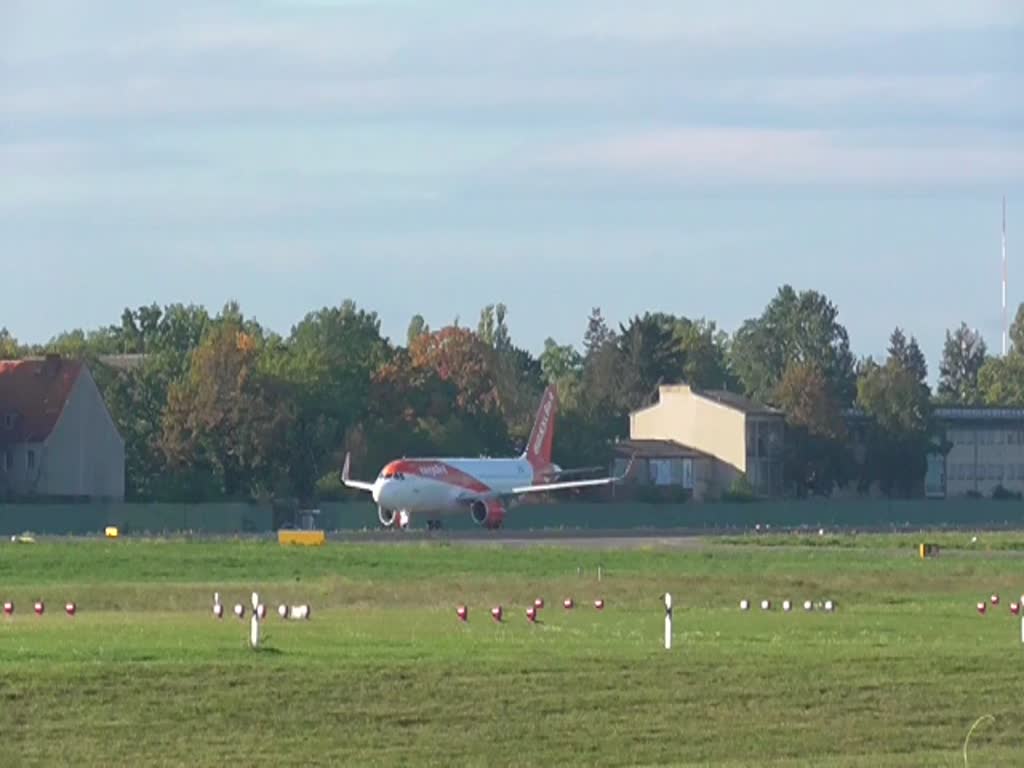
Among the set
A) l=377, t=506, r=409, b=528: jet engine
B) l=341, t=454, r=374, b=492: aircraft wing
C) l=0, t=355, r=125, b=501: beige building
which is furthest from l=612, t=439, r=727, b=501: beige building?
l=377, t=506, r=409, b=528: jet engine

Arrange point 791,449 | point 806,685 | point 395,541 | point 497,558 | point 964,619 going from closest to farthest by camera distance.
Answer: point 806,685
point 964,619
point 497,558
point 395,541
point 791,449

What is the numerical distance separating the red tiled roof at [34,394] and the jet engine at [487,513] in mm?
20801

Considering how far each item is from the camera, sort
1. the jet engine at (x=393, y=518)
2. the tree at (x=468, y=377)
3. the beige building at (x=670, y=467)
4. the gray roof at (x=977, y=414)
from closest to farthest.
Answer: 1. the jet engine at (x=393, y=518)
2. the tree at (x=468, y=377)
3. the beige building at (x=670, y=467)
4. the gray roof at (x=977, y=414)

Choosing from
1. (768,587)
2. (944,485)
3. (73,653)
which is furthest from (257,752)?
(944,485)

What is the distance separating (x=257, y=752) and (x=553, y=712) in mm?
4125

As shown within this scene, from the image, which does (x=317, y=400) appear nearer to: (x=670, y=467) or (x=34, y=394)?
(x=34, y=394)

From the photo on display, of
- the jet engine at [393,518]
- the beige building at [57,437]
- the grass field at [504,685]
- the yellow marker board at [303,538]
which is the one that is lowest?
the grass field at [504,685]

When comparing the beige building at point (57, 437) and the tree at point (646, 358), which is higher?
the tree at point (646, 358)

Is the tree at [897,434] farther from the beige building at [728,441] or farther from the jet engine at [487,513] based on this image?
the jet engine at [487,513]

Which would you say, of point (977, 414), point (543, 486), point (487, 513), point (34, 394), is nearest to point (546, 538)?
point (487, 513)

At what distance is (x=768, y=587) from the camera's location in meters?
55.0

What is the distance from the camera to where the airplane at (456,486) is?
100750 mm

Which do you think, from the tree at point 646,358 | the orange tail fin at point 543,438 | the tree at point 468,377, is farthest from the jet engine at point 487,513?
the tree at point 646,358

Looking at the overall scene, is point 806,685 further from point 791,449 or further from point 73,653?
point 791,449
